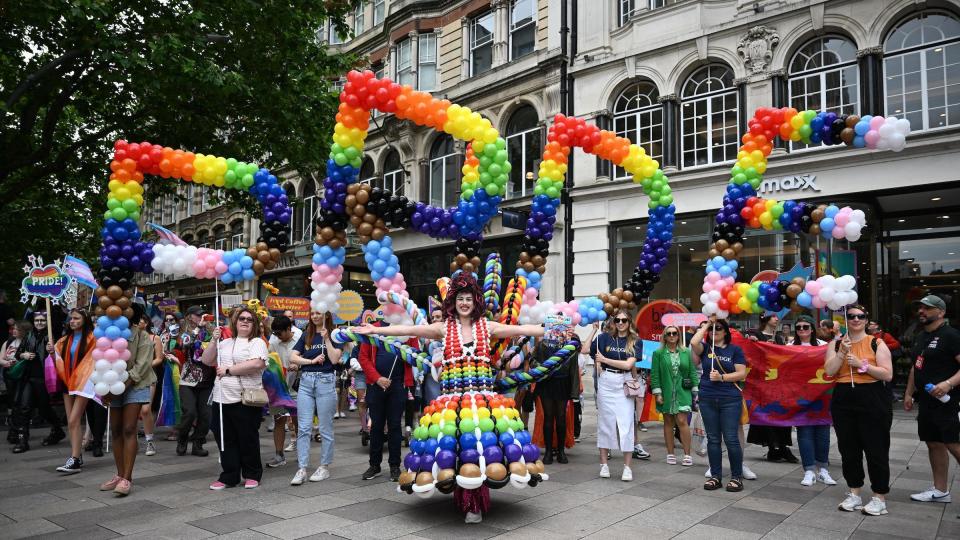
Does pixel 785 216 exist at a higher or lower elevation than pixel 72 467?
higher

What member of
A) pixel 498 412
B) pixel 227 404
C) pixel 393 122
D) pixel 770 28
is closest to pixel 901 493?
pixel 498 412

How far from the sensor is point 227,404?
6969 mm

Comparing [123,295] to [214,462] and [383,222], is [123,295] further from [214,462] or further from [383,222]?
[214,462]

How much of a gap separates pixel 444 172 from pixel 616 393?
15460 mm

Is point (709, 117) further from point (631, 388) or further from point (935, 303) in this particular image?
point (935, 303)

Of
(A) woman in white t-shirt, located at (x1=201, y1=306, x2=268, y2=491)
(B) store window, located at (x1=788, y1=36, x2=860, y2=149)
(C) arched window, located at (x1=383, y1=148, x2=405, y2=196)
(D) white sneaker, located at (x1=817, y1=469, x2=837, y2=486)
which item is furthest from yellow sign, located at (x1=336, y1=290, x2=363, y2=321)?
(B) store window, located at (x1=788, y1=36, x2=860, y2=149)

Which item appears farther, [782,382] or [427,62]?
[427,62]

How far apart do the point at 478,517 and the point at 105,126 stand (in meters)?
12.6

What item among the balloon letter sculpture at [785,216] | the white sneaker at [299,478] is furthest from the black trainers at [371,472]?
the balloon letter sculpture at [785,216]

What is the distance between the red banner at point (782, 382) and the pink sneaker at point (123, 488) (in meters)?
6.88

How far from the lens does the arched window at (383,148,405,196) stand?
23453 mm

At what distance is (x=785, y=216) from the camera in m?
6.39

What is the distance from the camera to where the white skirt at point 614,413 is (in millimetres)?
7475

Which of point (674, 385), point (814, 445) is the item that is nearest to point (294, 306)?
point (674, 385)
